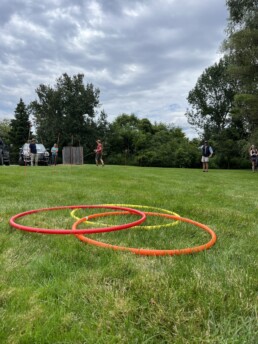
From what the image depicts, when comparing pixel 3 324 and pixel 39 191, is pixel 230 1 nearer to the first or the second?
pixel 39 191

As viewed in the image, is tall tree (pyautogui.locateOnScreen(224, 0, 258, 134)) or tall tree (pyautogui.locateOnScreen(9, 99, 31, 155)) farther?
tall tree (pyautogui.locateOnScreen(9, 99, 31, 155))

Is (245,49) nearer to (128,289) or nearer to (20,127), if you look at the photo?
(128,289)

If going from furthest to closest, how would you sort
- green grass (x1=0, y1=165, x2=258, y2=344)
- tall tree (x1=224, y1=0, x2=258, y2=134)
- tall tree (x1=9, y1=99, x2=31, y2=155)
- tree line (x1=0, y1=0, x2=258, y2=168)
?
tall tree (x1=9, y1=99, x2=31, y2=155) < tree line (x1=0, y1=0, x2=258, y2=168) < tall tree (x1=224, y1=0, x2=258, y2=134) < green grass (x1=0, y1=165, x2=258, y2=344)


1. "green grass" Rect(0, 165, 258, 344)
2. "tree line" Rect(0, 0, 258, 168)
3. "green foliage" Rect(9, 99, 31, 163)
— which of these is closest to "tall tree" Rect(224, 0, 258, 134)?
"tree line" Rect(0, 0, 258, 168)

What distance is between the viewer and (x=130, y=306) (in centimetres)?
172

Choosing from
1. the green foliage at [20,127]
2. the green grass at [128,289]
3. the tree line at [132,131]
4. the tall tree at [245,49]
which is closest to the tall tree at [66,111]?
the tree line at [132,131]

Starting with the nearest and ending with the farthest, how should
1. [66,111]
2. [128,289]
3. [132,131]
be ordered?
1. [128,289]
2. [66,111]
3. [132,131]

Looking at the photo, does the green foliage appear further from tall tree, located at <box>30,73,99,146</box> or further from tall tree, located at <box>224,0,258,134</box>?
tall tree, located at <box>224,0,258,134</box>

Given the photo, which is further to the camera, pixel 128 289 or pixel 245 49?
pixel 245 49

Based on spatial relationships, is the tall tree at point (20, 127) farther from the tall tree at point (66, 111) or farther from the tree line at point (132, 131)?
the tall tree at point (66, 111)

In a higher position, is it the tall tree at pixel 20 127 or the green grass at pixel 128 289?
the tall tree at pixel 20 127

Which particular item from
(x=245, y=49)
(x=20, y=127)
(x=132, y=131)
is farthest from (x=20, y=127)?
(x=245, y=49)

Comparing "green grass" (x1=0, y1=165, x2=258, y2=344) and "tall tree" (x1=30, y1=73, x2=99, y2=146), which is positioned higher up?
"tall tree" (x1=30, y1=73, x2=99, y2=146)

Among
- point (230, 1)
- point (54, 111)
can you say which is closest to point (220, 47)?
point (230, 1)
